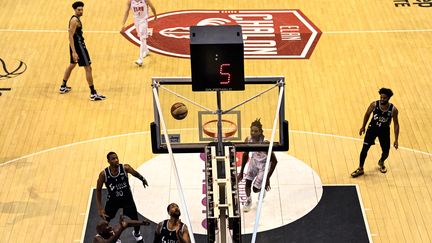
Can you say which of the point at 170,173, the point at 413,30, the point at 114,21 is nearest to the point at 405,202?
the point at 170,173

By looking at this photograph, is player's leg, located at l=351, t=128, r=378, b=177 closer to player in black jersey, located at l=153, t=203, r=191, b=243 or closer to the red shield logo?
player in black jersey, located at l=153, t=203, r=191, b=243

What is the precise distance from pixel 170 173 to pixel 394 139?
3610 mm

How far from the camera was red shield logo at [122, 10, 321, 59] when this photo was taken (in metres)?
17.4

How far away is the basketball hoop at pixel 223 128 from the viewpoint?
1095cm

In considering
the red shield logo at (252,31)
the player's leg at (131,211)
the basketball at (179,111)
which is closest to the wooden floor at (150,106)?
the red shield logo at (252,31)

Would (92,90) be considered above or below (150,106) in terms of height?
above

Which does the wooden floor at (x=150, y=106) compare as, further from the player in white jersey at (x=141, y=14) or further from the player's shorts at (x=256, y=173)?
the player's shorts at (x=256, y=173)

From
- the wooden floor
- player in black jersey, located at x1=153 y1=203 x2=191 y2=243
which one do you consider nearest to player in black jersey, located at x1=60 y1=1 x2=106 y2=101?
the wooden floor

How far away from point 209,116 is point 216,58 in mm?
1499

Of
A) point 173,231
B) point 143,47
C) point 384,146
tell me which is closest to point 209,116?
point 173,231

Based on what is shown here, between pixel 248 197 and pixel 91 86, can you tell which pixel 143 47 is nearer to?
pixel 91 86

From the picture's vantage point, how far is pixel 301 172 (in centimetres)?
1368

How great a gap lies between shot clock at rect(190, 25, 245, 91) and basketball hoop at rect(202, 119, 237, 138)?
1.11 m

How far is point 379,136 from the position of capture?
13203mm
